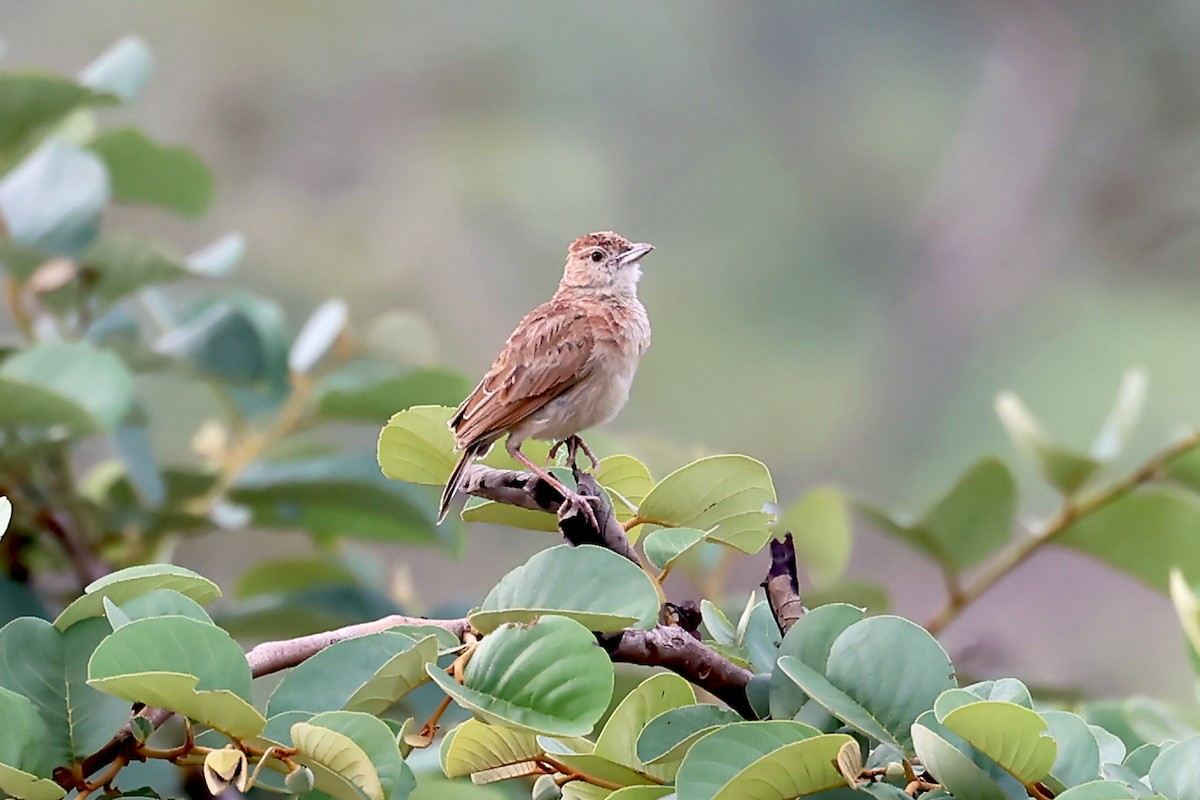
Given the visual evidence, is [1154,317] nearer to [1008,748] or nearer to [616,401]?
[616,401]

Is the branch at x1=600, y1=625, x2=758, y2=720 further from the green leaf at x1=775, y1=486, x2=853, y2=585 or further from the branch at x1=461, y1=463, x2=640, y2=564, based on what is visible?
the green leaf at x1=775, y1=486, x2=853, y2=585

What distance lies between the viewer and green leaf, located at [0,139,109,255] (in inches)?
50.1

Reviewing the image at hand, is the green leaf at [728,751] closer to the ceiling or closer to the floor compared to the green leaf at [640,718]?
closer to the ceiling

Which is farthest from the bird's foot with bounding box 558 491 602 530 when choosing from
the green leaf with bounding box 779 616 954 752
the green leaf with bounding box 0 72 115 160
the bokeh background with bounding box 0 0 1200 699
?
the bokeh background with bounding box 0 0 1200 699

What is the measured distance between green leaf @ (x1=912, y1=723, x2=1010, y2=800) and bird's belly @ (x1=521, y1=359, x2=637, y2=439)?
0.45m

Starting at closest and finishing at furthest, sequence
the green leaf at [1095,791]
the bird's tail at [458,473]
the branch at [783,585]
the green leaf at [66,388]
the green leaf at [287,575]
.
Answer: the green leaf at [1095,791] < the branch at [783,585] < the bird's tail at [458,473] < the green leaf at [66,388] < the green leaf at [287,575]

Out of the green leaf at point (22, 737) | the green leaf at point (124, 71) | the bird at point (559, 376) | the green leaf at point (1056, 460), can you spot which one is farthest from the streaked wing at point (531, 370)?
the green leaf at point (124, 71)

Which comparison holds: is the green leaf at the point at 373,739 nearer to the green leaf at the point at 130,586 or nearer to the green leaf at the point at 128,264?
the green leaf at the point at 130,586

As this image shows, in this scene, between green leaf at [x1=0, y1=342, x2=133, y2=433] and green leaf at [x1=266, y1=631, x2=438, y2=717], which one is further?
green leaf at [x1=0, y1=342, x2=133, y2=433]

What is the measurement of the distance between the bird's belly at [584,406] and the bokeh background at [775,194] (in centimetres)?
239

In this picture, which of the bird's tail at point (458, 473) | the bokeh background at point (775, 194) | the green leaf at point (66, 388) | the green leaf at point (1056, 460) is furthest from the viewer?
the bokeh background at point (775, 194)

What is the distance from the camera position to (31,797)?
1.43 feet

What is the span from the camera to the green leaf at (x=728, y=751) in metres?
0.43

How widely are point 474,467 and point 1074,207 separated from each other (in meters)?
3.61
